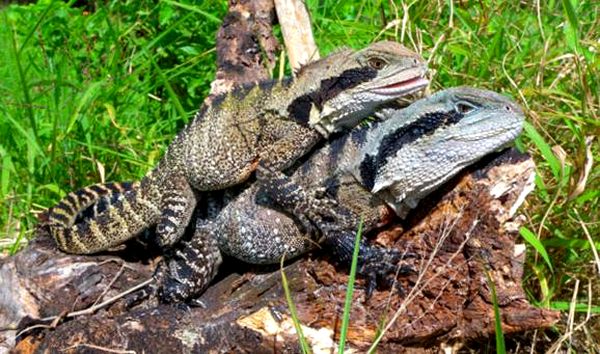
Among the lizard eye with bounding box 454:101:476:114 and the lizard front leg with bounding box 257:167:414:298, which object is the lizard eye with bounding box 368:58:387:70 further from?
the lizard front leg with bounding box 257:167:414:298

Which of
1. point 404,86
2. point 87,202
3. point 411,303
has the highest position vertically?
point 404,86

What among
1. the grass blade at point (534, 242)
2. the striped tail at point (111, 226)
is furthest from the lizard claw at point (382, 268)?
the striped tail at point (111, 226)

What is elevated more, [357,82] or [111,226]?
[357,82]

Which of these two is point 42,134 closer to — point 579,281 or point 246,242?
point 246,242

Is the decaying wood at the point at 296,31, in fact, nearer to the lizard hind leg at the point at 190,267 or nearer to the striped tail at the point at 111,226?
the striped tail at the point at 111,226

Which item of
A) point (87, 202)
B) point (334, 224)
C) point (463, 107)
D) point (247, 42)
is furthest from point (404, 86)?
point (87, 202)

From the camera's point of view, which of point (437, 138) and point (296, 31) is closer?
point (437, 138)

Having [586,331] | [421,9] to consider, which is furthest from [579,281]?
[421,9]

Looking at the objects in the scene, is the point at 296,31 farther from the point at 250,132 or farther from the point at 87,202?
the point at 87,202
